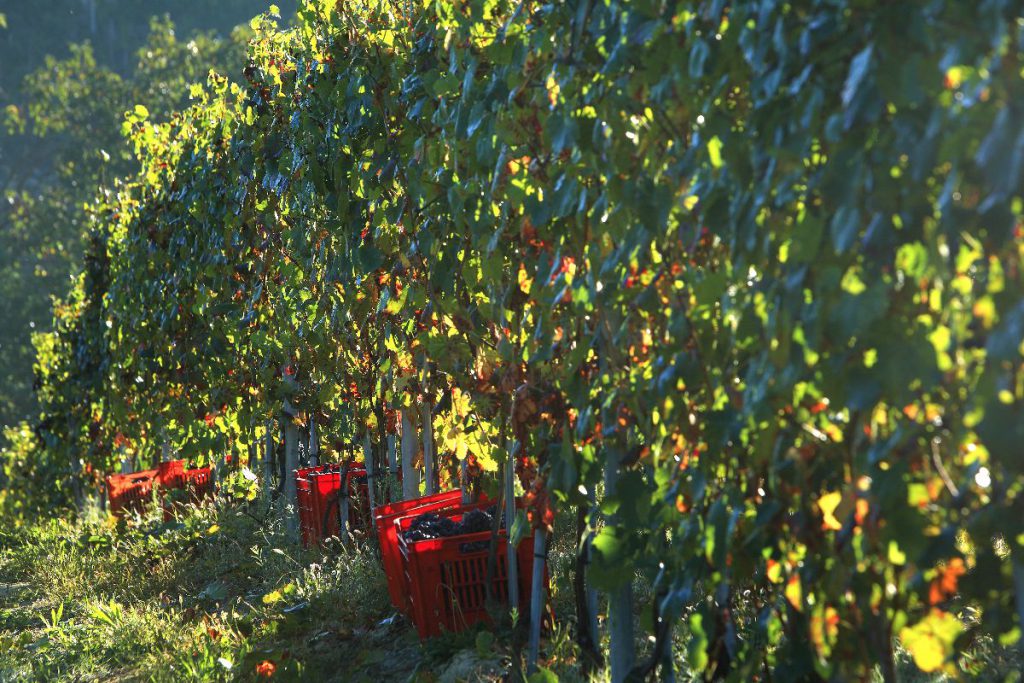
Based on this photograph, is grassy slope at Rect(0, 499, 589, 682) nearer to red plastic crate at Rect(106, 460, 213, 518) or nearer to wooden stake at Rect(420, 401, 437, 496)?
wooden stake at Rect(420, 401, 437, 496)

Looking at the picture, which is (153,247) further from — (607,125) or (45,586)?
(607,125)

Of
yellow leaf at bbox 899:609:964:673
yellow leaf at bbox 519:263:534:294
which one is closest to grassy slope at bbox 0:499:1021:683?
yellow leaf at bbox 519:263:534:294

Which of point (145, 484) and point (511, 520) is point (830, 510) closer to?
point (511, 520)

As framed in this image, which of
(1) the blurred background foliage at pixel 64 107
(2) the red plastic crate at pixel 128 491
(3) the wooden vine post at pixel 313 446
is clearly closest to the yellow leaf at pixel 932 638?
(3) the wooden vine post at pixel 313 446

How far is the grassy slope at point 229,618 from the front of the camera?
3938 millimetres

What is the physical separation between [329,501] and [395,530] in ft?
6.32

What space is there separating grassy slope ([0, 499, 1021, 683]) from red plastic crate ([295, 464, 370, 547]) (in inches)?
4.9

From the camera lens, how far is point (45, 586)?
23.0 ft

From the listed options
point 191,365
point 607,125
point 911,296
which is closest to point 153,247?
point 191,365

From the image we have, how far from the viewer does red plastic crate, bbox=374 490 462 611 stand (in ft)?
14.3

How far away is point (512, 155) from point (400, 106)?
51.1 inches

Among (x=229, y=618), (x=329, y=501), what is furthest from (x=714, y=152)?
(x=329, y=501)

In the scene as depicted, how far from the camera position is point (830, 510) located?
1.78 meters

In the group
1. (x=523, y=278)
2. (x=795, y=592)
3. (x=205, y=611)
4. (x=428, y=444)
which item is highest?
(x=523, y=278)
